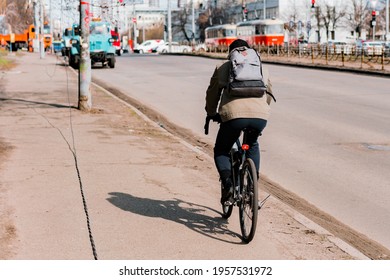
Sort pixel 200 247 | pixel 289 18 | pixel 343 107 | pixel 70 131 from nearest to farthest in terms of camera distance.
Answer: pixel 200 247, pixel 70 131, pixel 343 107, pixel 289 18

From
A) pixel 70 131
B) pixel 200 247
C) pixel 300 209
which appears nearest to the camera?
pixel 200 247

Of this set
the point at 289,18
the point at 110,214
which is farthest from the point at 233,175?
the point at 289,18

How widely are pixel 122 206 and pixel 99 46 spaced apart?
35.5 metres

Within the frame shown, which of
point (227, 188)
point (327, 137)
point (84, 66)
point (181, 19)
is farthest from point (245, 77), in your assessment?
point (181, 19)

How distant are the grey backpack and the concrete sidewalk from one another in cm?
127

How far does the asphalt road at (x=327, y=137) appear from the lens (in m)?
9.41

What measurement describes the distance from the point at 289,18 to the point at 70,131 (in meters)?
109

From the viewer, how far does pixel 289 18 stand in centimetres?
12100

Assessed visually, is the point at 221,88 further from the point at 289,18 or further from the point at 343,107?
the point at 289,18

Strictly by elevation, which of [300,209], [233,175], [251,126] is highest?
[251,126]

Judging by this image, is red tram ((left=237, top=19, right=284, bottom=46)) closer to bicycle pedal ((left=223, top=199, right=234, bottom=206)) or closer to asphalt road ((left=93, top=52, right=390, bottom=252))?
asphalt road ((left=93, top=52, right=390, bottom=252))

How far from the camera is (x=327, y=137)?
48.1ft

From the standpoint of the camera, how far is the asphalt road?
941 cm

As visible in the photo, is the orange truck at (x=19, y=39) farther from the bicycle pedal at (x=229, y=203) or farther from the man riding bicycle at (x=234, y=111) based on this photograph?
the man riding bicycle at (x=234, y=111)
